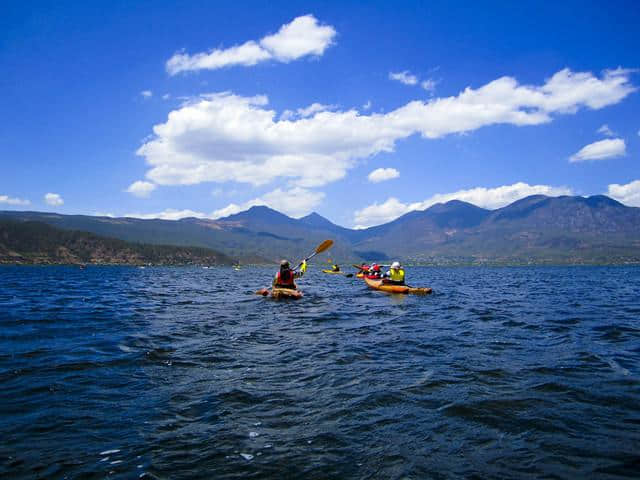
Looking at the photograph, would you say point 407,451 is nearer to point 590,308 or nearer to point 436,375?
point 436,375

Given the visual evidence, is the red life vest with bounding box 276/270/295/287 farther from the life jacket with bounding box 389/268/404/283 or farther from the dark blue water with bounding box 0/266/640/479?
the dark blue water with bounding box 0/266/640/479

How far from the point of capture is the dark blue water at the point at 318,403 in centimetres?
544

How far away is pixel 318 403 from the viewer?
7734mm

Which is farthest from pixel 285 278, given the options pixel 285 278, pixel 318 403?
pixel 318 403

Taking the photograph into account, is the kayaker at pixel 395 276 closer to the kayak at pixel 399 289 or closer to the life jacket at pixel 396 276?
the life jacket at pixel 396 276

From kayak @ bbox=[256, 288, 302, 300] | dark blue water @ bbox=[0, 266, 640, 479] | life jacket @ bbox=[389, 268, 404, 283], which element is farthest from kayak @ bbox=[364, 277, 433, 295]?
dark blue water @ bbox=[0, 266, 640, 479]

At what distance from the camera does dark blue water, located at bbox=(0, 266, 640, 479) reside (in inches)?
214

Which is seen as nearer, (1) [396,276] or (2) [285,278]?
(2) [285,278]

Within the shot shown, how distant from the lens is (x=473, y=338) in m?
14.5

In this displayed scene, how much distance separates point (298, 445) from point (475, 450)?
8.60 feet

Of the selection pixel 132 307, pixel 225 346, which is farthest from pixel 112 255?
pixel 225 346

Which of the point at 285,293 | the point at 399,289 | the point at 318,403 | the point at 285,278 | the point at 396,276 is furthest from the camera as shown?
the point at 396,276

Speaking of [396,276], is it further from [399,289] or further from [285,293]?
[285,293]

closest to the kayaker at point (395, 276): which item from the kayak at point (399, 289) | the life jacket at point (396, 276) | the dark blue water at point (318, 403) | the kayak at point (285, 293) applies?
the life jacket at point (396, 276)
